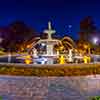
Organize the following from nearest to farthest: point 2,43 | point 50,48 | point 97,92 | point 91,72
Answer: point 97,92, point 91,72, point 50,48, point 2,43

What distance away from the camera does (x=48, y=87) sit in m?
12.8

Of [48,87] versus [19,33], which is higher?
[19,33]

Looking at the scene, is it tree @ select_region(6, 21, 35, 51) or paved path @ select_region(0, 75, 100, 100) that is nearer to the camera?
paved path @ select_region(0, 75, 100, 100)

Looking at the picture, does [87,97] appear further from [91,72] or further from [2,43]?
[2,43]

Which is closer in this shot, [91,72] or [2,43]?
[91,72]

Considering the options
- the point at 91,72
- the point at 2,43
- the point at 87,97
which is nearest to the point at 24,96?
the point at 87,97

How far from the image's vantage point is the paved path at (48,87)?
12188 mm

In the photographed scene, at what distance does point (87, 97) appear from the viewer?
38.9 feet

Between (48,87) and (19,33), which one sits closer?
(48,87)

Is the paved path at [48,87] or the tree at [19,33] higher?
the tree at [19,33]

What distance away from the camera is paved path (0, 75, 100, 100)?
1219 cm

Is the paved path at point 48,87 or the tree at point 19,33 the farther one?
the tree at point 19,33

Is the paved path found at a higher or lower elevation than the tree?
lower

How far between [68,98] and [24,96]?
5.40ft
